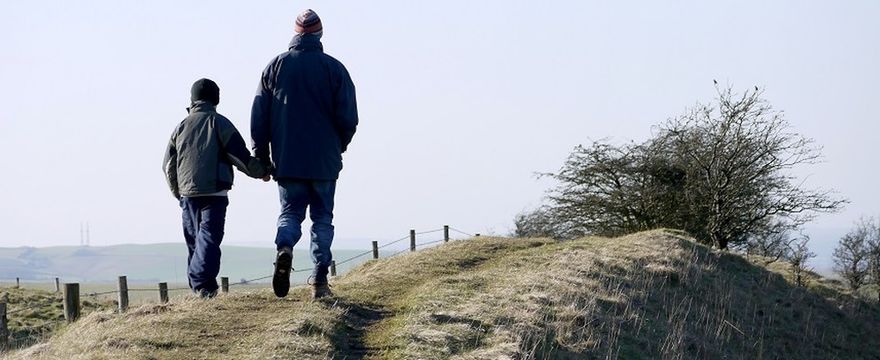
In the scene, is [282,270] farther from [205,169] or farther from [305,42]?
[305,42]

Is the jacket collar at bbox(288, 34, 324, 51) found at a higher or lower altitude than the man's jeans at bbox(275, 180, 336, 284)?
higher

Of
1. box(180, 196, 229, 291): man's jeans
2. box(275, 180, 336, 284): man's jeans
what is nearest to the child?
box(180, 196, 229, 291): man's jeans

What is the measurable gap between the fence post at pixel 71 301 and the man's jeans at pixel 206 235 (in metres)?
2.15

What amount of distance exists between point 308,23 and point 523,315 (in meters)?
3.73

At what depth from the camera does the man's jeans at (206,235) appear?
40.4 feet

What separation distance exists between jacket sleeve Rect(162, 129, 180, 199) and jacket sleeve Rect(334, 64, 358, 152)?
1860 millimetres

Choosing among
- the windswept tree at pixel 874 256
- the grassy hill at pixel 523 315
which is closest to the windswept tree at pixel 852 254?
the windswept tree at pixel 874 256

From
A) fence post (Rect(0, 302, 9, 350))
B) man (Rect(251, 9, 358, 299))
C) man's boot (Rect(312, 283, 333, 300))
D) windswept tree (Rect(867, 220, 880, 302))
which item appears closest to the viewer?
man (Rect(251, 9, 358, 299))

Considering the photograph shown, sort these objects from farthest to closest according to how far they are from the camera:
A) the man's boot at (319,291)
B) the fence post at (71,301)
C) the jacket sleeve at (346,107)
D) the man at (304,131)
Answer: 1. the fence post at (71,301)
2. the man's boot at (319,291)
3. the jacket sleeve at (346,107)
4. the man at (304,131)

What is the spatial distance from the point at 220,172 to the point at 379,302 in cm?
220

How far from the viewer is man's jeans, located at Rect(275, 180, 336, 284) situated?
11820mm

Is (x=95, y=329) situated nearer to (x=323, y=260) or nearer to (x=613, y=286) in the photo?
(x=323, y=260)

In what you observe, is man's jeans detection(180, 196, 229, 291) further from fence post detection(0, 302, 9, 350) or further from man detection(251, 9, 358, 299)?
fence post detection(0, 302, 9, 350)

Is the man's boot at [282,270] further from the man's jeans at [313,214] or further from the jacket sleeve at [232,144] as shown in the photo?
the jacket sleeve at [232,144]
